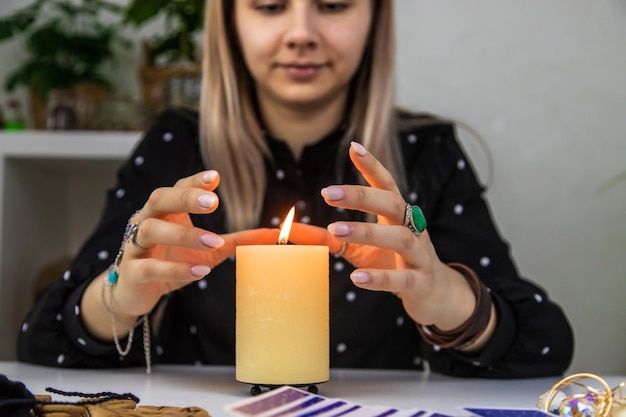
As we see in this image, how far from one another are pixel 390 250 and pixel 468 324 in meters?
0.17

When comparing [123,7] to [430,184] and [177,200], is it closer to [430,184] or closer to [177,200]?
[430,184]

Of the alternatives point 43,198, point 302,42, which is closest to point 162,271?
point 302,42

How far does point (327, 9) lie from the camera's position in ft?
3.54

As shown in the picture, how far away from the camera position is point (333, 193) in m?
0.61

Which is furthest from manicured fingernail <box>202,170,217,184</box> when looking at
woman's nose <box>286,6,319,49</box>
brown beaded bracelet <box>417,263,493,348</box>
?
woman's nose <box>286,6,319,49</box>

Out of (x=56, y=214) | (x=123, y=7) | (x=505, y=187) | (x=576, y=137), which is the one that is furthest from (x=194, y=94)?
(x=576, y=137)

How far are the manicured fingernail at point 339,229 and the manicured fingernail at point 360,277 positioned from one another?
0.04 meters

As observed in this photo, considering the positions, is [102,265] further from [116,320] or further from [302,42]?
[302,42]

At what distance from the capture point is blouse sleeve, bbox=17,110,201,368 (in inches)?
36.9

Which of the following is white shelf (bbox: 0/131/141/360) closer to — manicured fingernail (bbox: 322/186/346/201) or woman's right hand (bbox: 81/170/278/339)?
woman's right hand (bbox: 81/170/278/339)

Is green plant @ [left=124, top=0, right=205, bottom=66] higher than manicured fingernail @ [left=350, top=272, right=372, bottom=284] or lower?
higher

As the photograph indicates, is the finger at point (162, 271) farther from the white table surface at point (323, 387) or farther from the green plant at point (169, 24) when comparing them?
the green plant at point (169, 24)

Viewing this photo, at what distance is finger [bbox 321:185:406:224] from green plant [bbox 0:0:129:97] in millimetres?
1125

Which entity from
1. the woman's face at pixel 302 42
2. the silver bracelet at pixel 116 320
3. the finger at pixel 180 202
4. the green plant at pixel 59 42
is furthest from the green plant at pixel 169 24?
the finger at pixel 180 202
